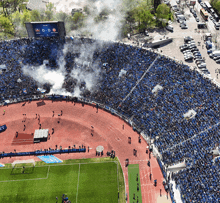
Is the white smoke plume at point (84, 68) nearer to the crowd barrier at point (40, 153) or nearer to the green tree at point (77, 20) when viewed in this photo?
the green tree at point (77, 20)

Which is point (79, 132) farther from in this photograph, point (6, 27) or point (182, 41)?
point (6, 27)

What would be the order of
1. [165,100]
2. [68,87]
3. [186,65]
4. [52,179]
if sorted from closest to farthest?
[52,179]
[165,100]
[186,65]
[68,87]

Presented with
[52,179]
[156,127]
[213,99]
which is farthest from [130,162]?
[213,99]

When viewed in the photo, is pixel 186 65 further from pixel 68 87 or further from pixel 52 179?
pixel 52 179

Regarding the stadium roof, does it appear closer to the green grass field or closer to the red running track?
the red running track

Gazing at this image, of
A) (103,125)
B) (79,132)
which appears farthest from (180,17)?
(79,132)

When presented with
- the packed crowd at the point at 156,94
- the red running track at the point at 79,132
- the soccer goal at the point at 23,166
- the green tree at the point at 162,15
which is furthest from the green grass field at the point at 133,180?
the green tree at the point at 162,15

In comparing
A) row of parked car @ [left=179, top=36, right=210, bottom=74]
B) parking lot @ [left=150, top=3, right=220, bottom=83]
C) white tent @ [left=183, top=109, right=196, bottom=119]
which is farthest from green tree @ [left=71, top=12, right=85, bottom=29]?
white tent @ [left=183, top=109, right=196, bottom=119]

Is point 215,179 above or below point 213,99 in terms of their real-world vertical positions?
below
